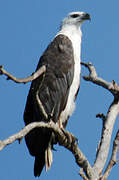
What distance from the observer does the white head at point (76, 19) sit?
24.8 ft

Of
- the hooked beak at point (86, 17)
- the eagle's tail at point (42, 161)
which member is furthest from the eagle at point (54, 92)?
the hooked beak at point (86, 17)

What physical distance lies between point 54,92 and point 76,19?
69.8 inches

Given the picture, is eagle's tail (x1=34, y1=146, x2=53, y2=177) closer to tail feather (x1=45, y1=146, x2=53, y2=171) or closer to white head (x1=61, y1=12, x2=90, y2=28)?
tail feather (x1=45, y1=146, x2=53, y2=171)

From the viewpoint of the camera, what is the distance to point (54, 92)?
6441 mm

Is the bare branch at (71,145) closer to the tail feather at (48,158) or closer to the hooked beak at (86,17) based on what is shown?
the tail feather at (48,158)

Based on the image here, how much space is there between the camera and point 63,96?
645cm

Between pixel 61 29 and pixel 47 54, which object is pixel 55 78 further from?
pixel 61 29

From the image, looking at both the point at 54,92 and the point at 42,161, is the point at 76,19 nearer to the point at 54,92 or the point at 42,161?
the point at 54,92

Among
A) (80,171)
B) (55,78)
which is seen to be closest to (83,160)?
(80,171)

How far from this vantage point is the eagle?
593 cm

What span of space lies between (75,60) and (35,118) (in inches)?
49.1

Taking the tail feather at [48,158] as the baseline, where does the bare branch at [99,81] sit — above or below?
above

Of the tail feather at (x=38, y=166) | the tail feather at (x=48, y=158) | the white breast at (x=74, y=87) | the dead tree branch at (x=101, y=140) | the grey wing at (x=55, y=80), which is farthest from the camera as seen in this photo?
the white breast at (x=74, y=87)

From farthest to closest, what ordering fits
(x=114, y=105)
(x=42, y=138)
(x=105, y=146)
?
(x=42, y=138) < (x=114, y=105) < (x=105, y=146)
